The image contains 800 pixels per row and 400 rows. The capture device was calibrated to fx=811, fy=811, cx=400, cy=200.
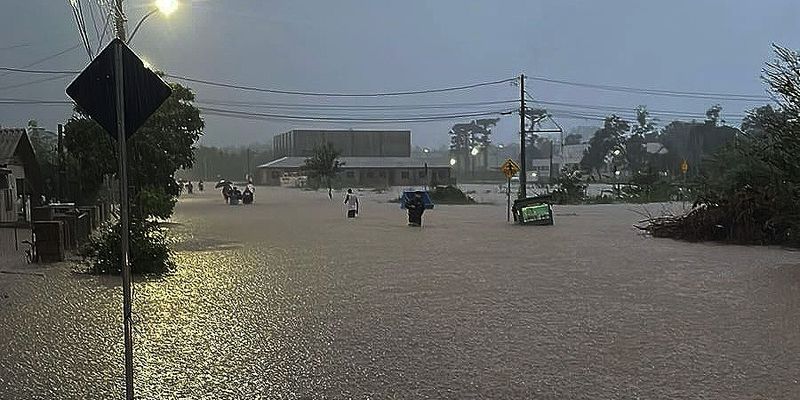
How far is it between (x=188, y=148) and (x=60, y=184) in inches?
256

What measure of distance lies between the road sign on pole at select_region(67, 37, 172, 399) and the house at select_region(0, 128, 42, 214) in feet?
80.8

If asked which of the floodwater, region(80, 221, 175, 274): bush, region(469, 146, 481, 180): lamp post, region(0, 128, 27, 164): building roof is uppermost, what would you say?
region(469, 146, 481, 180): lamp post

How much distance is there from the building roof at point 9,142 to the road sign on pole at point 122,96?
25447 millimetres

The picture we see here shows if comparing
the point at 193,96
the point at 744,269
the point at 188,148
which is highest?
the point at 193,96

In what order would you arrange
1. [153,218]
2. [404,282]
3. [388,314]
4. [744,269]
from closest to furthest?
1. [388,314]
2. [404,282]
3. [744,269]
4. [153,218]

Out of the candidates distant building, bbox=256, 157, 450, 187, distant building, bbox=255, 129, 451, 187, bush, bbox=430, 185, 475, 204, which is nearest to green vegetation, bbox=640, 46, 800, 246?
bush, bbox=430, 185, 475, 204

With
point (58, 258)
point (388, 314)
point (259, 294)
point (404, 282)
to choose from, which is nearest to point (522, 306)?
point (388, 314)

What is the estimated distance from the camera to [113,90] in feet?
19.1

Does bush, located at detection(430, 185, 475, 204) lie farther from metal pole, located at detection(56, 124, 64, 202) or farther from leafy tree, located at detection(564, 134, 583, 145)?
leafy tree, located at detection(564, 134, 583, 145)

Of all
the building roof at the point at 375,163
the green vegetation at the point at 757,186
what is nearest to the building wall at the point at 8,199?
the green vegetation at the point at 757,186

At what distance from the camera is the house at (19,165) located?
29234mm

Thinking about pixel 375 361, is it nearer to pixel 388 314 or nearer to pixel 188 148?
pixel 388 314

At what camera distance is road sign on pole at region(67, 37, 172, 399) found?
18.8 feet

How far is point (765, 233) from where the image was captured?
840 inches
